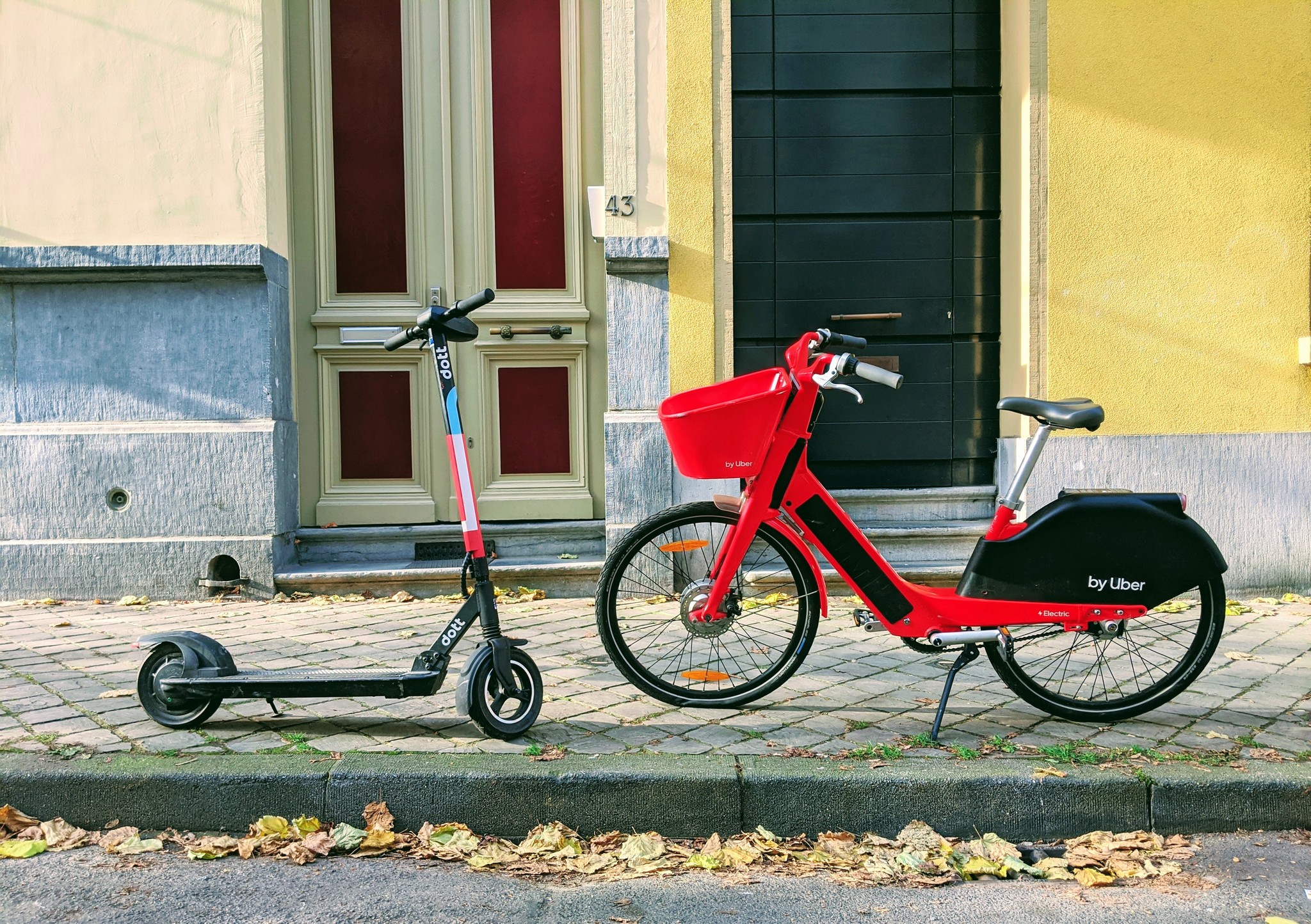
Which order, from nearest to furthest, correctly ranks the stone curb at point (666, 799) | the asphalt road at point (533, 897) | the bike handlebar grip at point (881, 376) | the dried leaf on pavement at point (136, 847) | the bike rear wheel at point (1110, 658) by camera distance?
the asphalt road at point (533, 897), the dried leaf on pavement at point (136, 847), the stone curb at point (666, 799), the bike handlebar grip at point (881, 376), the bike rear wheel at point (1110, 658)

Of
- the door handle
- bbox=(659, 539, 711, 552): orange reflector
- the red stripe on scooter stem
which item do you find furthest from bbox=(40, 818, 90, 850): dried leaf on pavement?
the door handle

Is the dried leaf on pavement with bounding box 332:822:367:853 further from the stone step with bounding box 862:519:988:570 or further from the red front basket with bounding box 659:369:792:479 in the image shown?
the stone step with bounding box 862:519:988:570

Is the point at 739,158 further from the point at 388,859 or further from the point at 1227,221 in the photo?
the point at 388,859

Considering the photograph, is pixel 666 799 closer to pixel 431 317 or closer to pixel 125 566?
pixel 431 317

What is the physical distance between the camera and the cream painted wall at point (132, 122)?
18.7 ft

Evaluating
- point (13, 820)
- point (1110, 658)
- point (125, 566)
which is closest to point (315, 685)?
point (13, 820)

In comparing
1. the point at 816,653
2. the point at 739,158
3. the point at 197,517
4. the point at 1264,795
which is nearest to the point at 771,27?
the point at 739,158

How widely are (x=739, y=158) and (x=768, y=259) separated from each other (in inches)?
24.2

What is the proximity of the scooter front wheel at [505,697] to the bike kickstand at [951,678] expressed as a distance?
1.29 meters

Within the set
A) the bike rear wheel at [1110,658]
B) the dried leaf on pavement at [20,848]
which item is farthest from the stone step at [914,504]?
the dried leaf on pavement at [20,848]

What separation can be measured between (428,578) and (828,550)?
9.54ft

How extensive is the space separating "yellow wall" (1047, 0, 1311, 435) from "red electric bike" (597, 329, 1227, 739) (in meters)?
2.60

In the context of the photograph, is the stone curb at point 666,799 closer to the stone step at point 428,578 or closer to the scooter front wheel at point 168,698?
the scooter front wheel at point 168,698

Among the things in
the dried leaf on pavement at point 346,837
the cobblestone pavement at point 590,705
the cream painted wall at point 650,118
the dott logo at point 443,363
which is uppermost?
the cream painted wall at point 650,118
